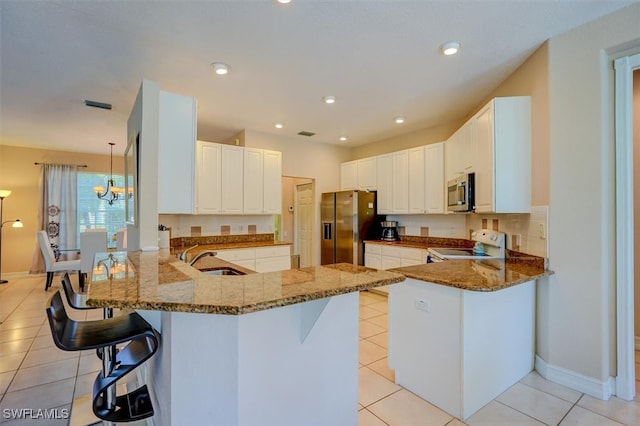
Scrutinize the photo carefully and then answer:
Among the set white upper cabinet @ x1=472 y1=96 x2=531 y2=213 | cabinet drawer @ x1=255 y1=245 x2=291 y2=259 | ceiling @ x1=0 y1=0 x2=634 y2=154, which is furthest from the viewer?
cabinet drawer @ x1=255 y1=245 x2=291 y2=259

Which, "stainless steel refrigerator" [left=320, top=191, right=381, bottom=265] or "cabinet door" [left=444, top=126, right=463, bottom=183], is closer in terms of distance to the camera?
"cabinet door" [left=444, top=126, right=463, bottom=183]

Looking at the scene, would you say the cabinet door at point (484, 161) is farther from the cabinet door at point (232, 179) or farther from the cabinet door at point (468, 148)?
the cabinet door at point (232, 179)

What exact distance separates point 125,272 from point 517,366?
2736 millimetres

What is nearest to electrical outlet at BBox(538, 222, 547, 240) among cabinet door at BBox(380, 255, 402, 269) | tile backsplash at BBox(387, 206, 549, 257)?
tile backsplash at BBox(387, 206, 549, 257)

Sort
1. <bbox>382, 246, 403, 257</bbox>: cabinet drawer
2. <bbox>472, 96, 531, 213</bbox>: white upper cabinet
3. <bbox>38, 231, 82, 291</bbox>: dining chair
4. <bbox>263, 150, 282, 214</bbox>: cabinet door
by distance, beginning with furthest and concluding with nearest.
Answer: <bbox>38, 231, 82, 291</bbox>: dining chair
<bbox>263, 150, 282, 214</bbox>: cabinet door
<bbox>382, 246, 403, 257</bbox>: cabinet drawer
<bbox>472, 96, 531, 213</bbox>: white upper cabinet

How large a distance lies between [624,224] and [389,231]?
10.5 feet

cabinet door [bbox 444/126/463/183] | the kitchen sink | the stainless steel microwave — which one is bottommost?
the kitchen sink

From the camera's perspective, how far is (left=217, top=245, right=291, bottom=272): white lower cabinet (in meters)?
4.05

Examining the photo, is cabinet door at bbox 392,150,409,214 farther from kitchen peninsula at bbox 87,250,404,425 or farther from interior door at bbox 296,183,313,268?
kitchen peninsula at bbox 87,250,404,425

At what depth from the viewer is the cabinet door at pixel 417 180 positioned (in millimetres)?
4426

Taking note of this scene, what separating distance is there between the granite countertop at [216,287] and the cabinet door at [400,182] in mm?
3436

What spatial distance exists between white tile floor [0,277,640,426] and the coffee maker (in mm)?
2150

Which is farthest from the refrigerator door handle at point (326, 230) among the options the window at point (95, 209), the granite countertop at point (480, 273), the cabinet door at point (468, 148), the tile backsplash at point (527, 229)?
the window at point (95, 209)

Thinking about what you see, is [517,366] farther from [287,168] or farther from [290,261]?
[287,168]
